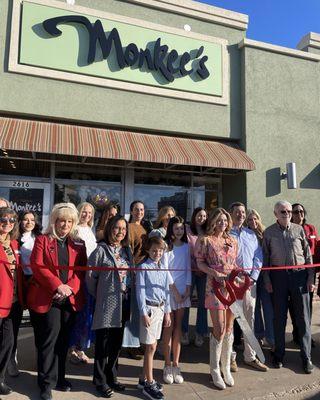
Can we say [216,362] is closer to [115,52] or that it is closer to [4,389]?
[4,389]

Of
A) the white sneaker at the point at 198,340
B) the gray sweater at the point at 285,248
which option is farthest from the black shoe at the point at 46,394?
the gray sweater at the point at 285,248

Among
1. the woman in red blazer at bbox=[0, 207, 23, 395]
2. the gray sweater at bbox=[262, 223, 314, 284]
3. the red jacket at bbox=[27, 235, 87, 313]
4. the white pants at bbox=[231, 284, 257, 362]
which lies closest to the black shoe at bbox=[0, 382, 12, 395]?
the woman in red blazer at bbox=[0, 207, 23, 395]

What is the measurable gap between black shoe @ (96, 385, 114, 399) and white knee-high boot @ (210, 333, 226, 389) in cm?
112

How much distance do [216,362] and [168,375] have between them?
21.5 inches

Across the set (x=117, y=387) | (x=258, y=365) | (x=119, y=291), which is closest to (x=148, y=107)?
(x=119, y=291)

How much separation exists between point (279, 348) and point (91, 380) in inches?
92.1

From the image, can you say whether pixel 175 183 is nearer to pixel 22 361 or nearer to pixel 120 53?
pixel 120 53

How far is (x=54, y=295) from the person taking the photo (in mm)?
3588

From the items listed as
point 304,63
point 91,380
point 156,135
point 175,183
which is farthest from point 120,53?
point 91,380

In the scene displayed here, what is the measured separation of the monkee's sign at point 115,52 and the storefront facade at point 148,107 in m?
0.02

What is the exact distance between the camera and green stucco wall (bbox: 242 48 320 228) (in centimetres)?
909

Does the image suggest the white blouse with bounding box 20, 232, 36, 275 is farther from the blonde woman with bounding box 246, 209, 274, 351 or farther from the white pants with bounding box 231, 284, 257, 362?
the blonde woman with bounding box 246, 209, 274, 351

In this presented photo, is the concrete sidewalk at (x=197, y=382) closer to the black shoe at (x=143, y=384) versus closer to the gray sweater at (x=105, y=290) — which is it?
the black shoe at (x=143, y=384)

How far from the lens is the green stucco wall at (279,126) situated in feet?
29.8
